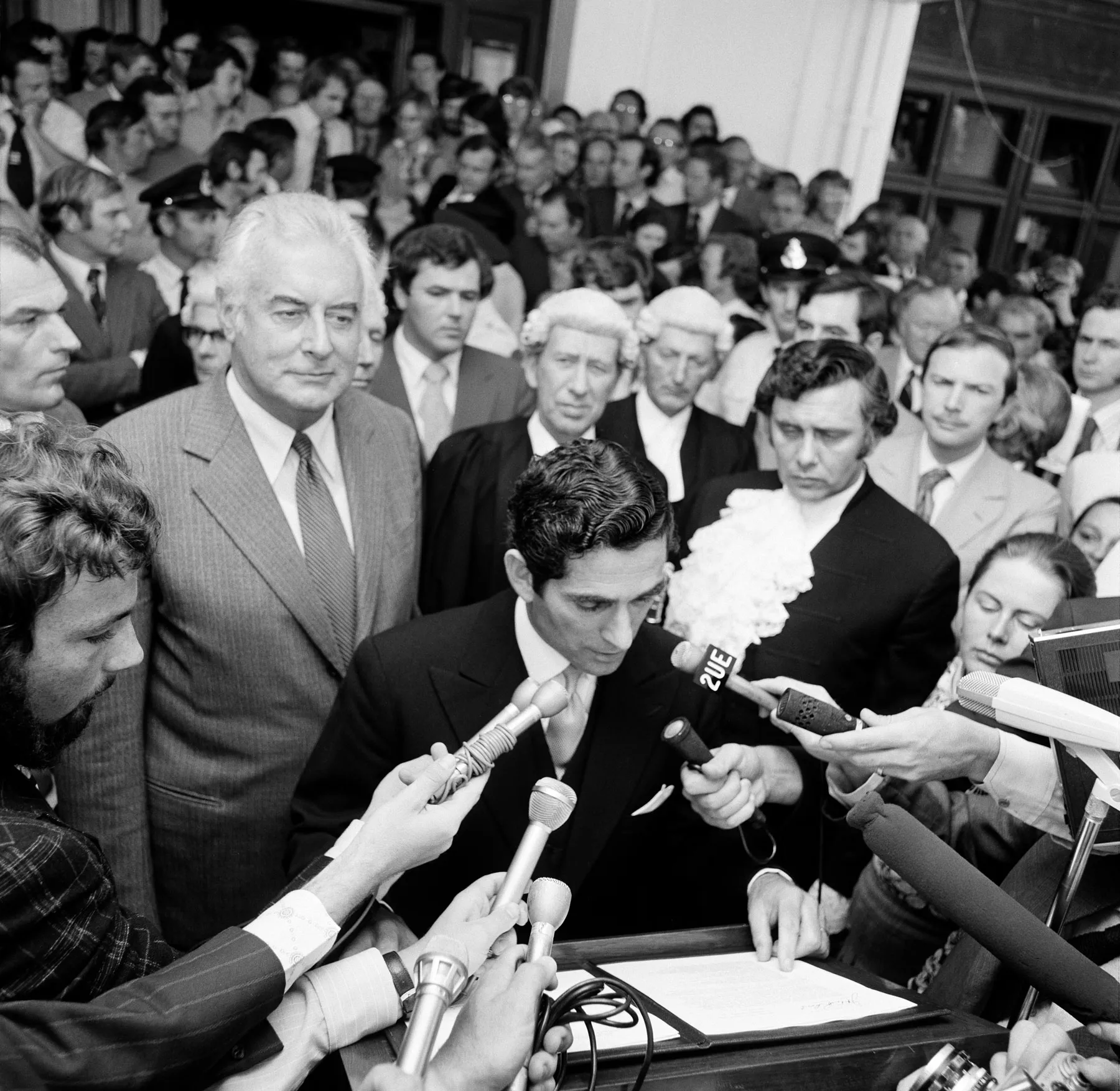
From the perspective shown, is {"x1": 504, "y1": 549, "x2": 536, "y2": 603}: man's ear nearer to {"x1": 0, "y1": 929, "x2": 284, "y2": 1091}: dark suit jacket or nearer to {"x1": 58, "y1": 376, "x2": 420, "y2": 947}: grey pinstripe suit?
{"x1": 58, "y1": 376, "x2": 420, "y2": 947}: grey pinstripe suit

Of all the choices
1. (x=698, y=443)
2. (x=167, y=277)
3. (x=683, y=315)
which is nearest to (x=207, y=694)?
(x=698, y=443)

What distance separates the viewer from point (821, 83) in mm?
9836

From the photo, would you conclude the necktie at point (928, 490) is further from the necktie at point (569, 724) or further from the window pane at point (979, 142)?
the window pane at point (979, 142)

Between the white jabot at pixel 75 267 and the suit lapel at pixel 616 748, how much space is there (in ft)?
10.3

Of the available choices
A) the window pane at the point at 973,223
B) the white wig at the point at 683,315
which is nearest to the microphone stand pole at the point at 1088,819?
the white wig at the point at 683,315

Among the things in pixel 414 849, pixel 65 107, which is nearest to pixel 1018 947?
pixel 414 849

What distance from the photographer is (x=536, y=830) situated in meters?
1.30

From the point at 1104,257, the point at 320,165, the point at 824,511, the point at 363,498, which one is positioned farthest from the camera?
the point at 1104,257

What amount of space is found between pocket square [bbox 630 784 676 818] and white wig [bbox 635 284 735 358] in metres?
2.11

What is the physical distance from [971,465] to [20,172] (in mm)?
4882

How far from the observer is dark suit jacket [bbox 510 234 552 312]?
6352 mm

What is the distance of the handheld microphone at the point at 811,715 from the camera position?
1673 mm

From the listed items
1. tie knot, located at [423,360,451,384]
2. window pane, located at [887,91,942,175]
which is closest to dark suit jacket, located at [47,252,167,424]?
tie knot, located at [423,360,451,384]

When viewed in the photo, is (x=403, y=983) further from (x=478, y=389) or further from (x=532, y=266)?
(x=532, y=266)
